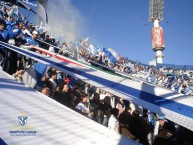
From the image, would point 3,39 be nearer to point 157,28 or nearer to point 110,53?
point 110,53

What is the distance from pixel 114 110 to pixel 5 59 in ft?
9.88

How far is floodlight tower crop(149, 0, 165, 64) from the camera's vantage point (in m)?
69.2

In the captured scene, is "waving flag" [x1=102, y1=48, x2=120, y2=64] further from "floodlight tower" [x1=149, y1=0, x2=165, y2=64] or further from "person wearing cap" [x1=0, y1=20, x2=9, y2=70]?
"floodlight tower" [x1=149, y1=0, x2=165, y2=64]

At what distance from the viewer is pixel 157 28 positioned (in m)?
69.6

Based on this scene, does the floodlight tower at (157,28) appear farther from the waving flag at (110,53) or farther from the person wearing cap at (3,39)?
the person wearing cap at (3,39)

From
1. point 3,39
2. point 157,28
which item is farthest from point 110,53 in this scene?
point 157,28

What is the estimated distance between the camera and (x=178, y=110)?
3615 millimetres

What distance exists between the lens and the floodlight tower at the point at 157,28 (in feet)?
227

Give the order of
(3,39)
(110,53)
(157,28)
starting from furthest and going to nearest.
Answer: (157,28)
(110,53)
(3,39)

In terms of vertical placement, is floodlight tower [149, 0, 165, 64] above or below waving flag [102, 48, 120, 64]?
above

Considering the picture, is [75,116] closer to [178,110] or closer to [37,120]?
[37,120]

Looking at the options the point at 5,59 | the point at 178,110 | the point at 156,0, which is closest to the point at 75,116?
the point at 178,110

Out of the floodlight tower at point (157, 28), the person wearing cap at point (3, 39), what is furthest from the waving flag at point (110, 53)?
the floodlight tower at point (157, 28)

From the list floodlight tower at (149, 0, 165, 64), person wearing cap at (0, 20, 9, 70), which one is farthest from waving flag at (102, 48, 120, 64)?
floodlight tower at (149, 0, 165, 64)
